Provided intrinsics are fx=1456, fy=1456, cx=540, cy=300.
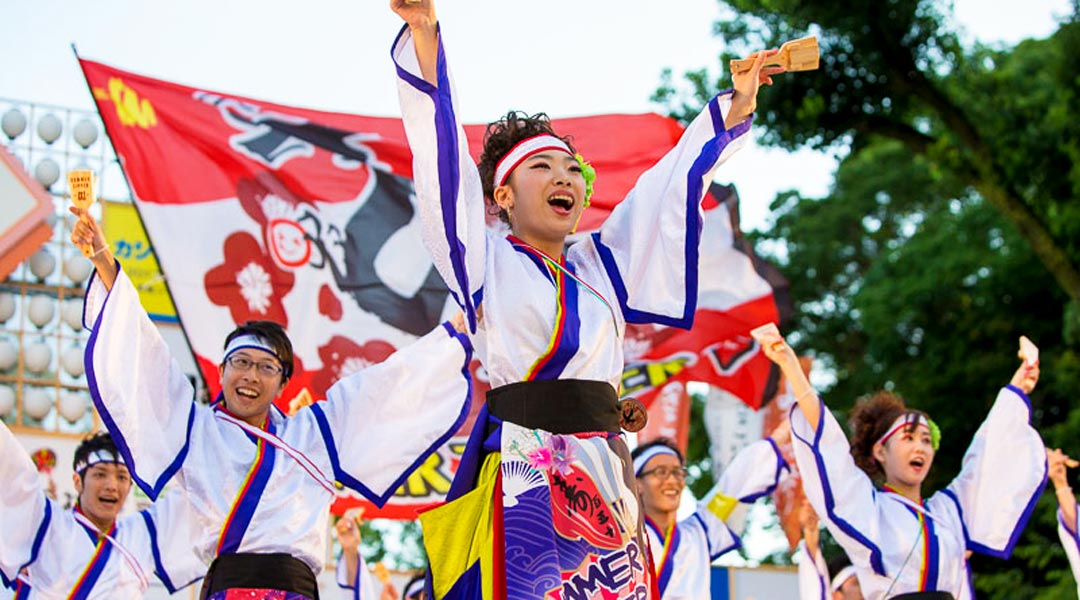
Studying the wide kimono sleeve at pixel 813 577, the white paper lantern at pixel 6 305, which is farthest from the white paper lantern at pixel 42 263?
the wide kimono sleeve at pixel 813 577

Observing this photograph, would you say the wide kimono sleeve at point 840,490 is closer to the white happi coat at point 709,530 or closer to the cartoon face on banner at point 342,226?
the white happi coat at point 709,530

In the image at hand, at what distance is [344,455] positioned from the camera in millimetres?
4332

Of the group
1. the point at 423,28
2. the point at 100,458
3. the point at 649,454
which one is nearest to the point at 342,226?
the point at 649,454

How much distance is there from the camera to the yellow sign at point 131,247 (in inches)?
408

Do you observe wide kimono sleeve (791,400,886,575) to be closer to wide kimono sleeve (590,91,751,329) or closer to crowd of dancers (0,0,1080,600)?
crowd of dancers (0,0,1080,600)

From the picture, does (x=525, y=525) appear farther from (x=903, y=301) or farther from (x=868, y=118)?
(x=903, y=301)

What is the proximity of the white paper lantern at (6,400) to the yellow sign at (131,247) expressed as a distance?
1102mm

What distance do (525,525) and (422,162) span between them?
0.75m

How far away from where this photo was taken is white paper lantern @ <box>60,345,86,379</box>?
33.9 feet

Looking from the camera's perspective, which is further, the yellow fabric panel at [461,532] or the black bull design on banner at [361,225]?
the black bull design on banner at [361,225]

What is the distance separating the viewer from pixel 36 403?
403 inches

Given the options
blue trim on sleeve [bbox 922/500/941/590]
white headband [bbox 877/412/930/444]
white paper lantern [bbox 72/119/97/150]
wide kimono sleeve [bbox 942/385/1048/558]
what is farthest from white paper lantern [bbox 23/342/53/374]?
blue trim on sleeve [bbox 922/500/941/590]

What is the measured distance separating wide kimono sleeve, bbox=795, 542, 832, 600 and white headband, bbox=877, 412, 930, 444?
0.89 metres

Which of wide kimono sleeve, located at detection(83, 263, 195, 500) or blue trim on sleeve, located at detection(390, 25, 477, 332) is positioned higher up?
blue trim on sleeve, located at detection(390, 25, 477, 332)
